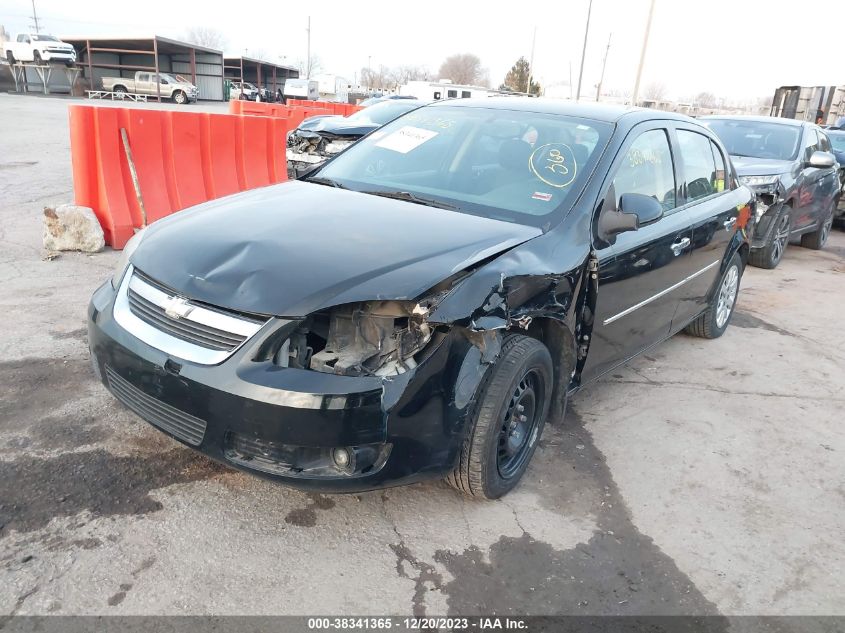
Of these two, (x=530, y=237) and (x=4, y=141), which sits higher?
(x=530, y=237)

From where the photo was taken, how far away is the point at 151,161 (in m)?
6.48

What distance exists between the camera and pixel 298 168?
1047 centimetres

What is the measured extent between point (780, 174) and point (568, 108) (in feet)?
17.4

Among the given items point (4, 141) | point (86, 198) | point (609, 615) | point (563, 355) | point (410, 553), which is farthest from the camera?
point (4, 141)

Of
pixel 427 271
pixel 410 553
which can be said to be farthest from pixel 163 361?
pixel 410 553

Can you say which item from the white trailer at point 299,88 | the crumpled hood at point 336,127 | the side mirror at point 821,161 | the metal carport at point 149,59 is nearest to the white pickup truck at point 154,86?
the metal carport at point 149,59

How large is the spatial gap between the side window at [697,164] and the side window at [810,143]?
477 centimetres

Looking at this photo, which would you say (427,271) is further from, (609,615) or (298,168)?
(298,168)

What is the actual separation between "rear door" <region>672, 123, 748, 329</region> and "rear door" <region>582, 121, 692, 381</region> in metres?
0.16

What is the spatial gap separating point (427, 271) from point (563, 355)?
1033 mm

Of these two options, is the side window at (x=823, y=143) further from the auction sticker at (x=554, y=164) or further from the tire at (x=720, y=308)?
the auction sticker at (x=554, y=164)

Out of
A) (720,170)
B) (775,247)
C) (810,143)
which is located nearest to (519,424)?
(720,170)

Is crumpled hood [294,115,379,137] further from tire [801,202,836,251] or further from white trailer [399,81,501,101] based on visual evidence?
white trailer [399,81,501,101]

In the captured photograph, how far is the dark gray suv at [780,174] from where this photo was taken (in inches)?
308
